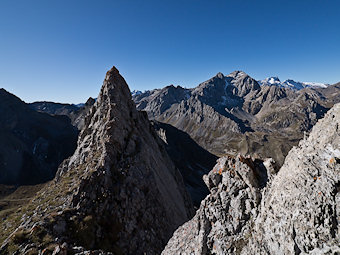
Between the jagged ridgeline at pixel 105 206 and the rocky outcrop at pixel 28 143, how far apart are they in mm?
104253

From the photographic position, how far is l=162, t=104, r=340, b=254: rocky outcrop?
26.8ft

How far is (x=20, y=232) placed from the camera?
55.4 feet

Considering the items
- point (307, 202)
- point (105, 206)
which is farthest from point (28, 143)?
point (307, 202)

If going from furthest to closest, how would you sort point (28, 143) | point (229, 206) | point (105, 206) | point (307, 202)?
1. point (28, 143)
2. point (105, 206)
3. point (229, 206)
4. point (307, 202)

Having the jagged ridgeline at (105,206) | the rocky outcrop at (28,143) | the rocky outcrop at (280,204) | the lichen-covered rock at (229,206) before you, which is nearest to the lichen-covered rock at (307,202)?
the rocky outcrop at (280,204)

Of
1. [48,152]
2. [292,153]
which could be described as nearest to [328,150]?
[292,153]

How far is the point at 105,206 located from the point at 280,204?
64.8 feet

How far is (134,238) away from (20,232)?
470 inches

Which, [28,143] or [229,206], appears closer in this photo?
[229,206]

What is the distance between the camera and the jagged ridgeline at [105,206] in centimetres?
1733

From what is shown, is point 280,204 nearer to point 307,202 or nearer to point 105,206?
point 307,202

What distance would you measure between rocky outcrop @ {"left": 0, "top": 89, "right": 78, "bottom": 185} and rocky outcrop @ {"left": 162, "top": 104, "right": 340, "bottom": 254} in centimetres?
12665

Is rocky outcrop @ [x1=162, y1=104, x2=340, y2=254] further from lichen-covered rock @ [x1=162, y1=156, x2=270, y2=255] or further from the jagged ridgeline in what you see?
the jagged ridgeline

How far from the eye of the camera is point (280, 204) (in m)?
9.83
